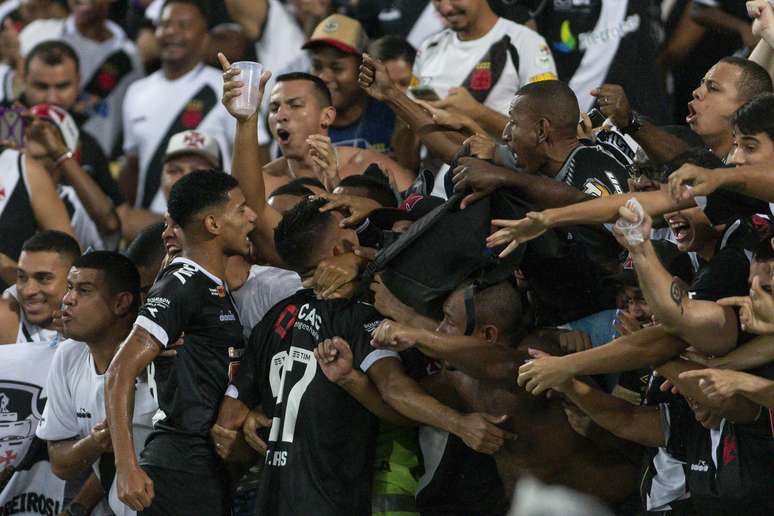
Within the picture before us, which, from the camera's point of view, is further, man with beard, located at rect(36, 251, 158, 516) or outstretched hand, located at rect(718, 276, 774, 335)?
man with beard, located at rect(36, 251, 158, 516)

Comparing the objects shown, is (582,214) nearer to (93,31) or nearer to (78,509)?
(78,509)

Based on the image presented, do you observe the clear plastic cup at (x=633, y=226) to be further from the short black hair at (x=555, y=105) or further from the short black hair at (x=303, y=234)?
the short black hair at (x=303, y=234)

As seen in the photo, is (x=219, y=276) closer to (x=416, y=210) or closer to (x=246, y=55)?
(x=416, y=210)

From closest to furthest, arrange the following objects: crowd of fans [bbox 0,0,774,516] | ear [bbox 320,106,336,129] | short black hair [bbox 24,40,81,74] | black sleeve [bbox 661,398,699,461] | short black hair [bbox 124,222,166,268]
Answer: crowd of fans [bbox 0,0,774,516], black sleeve [bbox 661,398,699,461], short black hair [bbox 124,222,166,268], ear [bbox 320,106,336,129], short black hair [bbox 24,40,81,74]

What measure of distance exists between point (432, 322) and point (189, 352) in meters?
1.10

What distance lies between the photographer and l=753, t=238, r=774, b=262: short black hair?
5.02 m

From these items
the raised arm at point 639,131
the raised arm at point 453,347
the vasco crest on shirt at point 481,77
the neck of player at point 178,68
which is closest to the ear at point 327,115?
the vasco crest on shirt at point 481,77

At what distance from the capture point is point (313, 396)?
236 inches

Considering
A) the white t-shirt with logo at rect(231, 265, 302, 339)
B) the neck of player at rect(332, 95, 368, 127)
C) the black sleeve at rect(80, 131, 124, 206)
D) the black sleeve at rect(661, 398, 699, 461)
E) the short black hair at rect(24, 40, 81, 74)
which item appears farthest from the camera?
the short black hair at rect(24, 40, 81, 74)

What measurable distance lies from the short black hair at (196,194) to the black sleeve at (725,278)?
218cm

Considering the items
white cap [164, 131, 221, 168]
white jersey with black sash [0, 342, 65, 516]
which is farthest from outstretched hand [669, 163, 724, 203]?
white cap [164, 131, 221, 168]

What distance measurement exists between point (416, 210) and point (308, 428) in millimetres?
1068

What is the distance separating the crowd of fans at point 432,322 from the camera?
5207mm

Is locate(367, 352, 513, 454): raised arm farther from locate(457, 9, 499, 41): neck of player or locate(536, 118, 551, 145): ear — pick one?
locate(457, 9, 499, 41): neck of player
